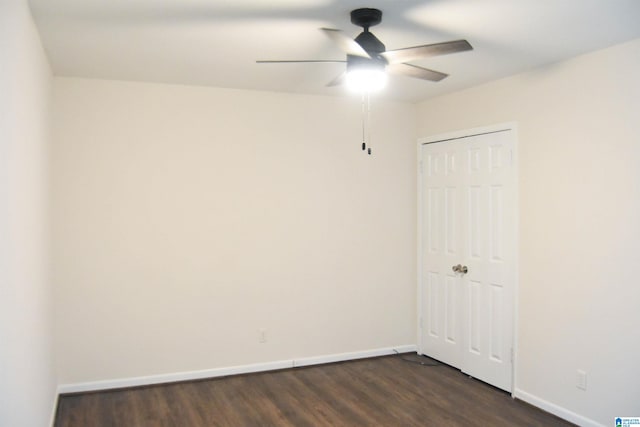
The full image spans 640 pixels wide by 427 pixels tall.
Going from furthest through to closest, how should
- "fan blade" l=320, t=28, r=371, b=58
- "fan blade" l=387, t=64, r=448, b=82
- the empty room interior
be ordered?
"fan blade" l=387, t=64, r=448, b=82 → the empty room interior → "fan blade" l=320, t=28, r=371, b=58

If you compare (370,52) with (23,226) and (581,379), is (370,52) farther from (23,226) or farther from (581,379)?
(581,379)

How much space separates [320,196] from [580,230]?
7.44 feet

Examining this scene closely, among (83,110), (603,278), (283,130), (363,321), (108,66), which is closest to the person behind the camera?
(603,278)

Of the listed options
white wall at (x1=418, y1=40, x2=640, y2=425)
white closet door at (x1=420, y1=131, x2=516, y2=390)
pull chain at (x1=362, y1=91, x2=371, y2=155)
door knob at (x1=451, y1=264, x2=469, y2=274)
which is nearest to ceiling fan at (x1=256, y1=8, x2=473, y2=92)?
white wall at (x1=418, y1=40, x2=640, y2=425)

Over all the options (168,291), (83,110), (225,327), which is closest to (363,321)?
(225,327)

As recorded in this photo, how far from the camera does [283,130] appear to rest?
4512 mm

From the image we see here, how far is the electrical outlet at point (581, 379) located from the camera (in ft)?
10.8

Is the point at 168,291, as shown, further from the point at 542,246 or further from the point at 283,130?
the point at 542,246

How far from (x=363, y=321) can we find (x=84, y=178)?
2.89 metres

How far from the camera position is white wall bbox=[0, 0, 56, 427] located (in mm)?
1895

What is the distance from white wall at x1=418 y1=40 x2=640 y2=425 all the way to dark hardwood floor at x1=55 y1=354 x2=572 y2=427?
39cm

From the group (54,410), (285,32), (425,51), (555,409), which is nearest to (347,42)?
(425,51)

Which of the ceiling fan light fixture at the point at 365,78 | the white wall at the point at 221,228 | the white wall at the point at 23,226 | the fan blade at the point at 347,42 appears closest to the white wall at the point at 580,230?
the white wall at the point at 221,228

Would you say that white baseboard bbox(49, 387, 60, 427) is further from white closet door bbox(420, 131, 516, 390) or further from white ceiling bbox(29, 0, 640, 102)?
white closet door bbox(420, 131, 516, 390)
